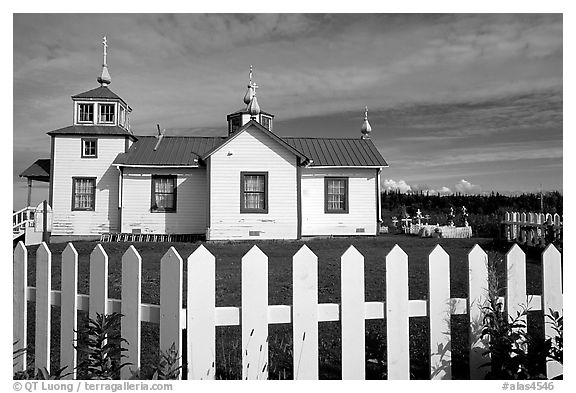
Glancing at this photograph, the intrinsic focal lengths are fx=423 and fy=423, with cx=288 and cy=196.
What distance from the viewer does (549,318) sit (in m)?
2.88

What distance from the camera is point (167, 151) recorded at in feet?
44.2

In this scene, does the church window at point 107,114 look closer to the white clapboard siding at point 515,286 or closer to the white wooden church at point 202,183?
the white wooden church at point 202,183

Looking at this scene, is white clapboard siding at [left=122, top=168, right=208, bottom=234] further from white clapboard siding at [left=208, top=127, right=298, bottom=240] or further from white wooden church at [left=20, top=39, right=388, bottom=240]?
white clapboard siding at [left=208, top=127, right=298, bottom=240]

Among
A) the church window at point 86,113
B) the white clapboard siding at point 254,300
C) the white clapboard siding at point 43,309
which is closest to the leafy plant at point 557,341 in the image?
the white clapboard siding at point 254,300

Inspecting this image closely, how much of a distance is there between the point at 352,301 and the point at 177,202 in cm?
1112

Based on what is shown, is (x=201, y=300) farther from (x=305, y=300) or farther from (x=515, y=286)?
(x=515, y=286)

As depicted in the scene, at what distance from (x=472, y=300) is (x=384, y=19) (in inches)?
97.8

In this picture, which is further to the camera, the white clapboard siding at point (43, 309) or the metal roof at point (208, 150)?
the metal roof at point (208, 150)

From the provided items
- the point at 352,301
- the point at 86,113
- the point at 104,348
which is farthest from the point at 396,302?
the point at 86,113

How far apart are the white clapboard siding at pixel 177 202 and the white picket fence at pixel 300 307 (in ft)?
33.6

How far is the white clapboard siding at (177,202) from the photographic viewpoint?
13.0 meters

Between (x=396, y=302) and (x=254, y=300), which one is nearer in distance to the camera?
(x=254, y=300)
